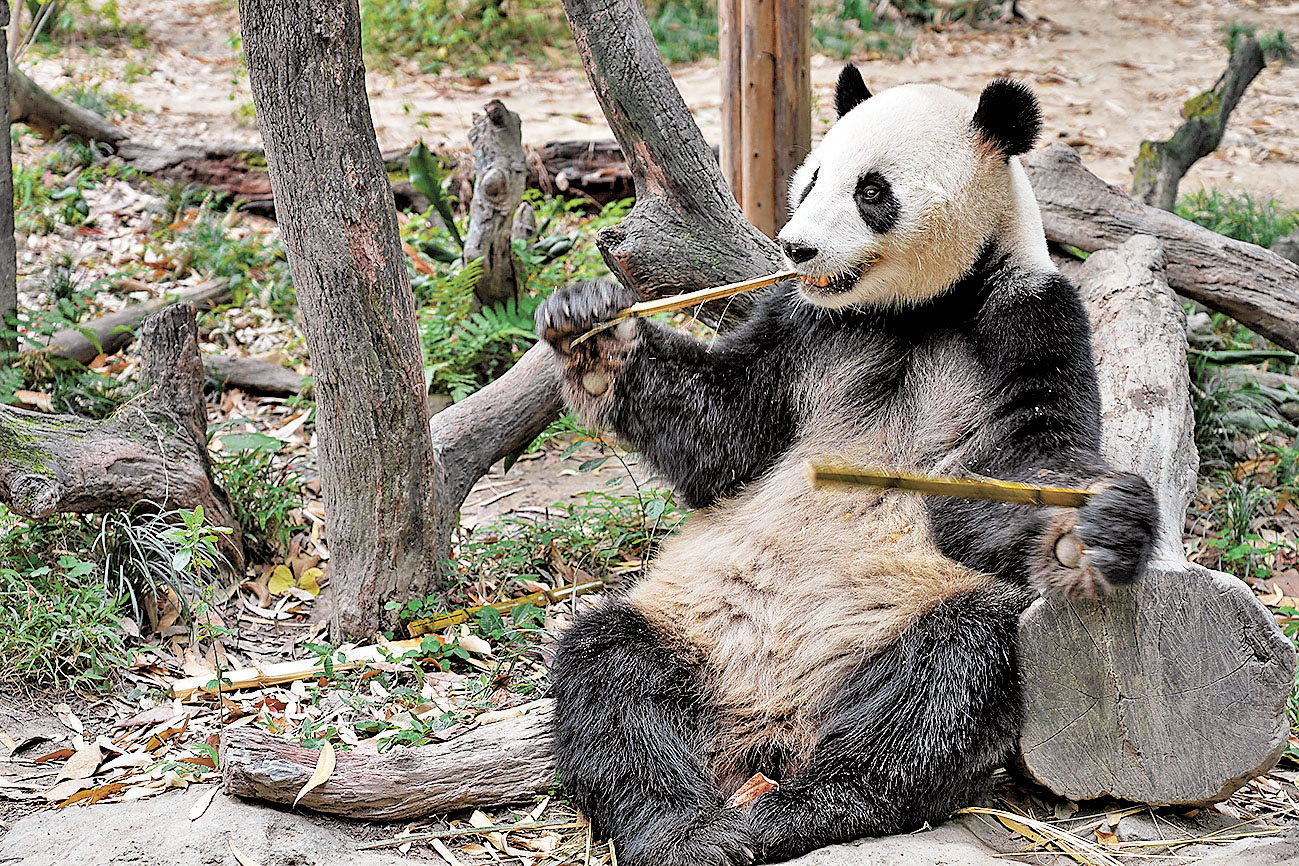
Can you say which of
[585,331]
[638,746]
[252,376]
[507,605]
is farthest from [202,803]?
[252,376]

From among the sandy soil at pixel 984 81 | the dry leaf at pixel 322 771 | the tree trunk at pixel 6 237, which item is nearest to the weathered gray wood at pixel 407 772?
the dry leaf at pixel 322 771

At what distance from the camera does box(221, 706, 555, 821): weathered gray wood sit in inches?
117

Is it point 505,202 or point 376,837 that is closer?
point 376,837

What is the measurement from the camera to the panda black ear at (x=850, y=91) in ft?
11.6

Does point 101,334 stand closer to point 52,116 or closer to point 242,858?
point 52,116

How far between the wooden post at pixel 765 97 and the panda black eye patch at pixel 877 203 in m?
2.30

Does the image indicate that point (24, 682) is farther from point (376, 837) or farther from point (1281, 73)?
point (1281, 73)

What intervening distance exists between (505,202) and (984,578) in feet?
10.4

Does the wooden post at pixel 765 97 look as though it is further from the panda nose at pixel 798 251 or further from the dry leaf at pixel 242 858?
the dry leaf at pixel 242 858

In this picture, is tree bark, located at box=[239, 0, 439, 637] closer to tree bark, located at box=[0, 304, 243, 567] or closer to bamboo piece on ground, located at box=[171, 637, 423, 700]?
bamboo piece on ground, located at box=[171, 637, 423, 700]

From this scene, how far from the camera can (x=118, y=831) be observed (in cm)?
282

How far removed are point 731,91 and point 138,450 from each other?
318 centimetres

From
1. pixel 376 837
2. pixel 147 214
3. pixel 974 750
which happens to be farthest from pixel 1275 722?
pixel 147 214

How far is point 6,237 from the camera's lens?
4.74m
